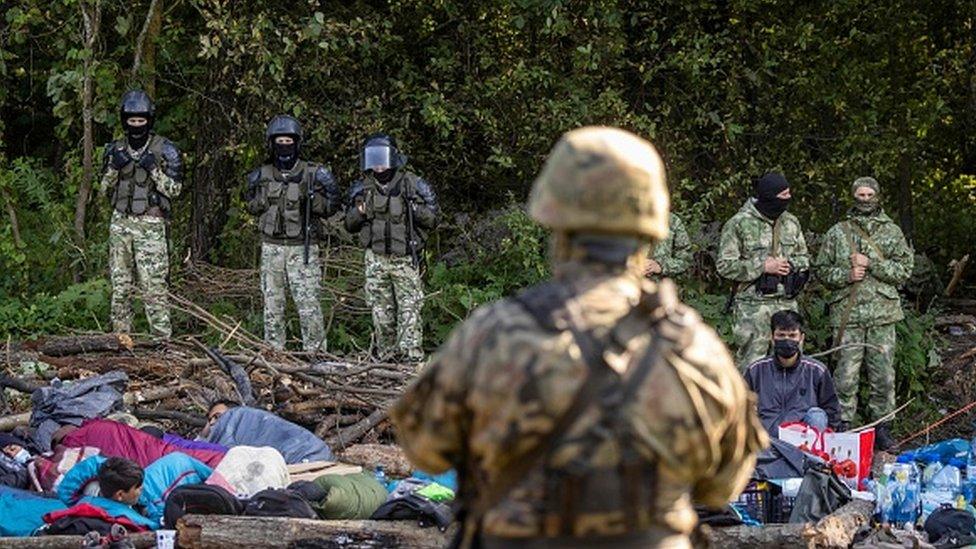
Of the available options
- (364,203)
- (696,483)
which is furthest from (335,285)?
(696,483)

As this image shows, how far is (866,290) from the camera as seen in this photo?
11930 millimetres

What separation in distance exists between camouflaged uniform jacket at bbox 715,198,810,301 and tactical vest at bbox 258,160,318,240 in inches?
124

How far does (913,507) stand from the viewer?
883 centimetres

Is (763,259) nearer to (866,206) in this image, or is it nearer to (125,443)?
(866,206)

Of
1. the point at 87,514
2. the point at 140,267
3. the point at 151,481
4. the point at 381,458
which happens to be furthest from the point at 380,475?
the point at 140,267

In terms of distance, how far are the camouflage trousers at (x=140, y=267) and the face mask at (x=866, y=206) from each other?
5.11 metres

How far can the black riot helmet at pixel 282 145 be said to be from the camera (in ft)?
41.4

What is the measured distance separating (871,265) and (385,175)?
349cm

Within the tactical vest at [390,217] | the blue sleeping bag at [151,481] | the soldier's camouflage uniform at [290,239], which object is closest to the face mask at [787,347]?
the tactical vest at [390,217]

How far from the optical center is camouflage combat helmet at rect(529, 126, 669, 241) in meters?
3.77

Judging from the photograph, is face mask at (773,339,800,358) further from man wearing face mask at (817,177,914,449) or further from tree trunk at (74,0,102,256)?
tree trunk at (74,0,102,256)

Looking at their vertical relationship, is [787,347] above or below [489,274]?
below

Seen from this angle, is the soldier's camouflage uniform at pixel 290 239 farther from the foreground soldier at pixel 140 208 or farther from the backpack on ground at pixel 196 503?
the backpack on ground at pixel 196 503

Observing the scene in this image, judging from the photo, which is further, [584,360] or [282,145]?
[282,145]
